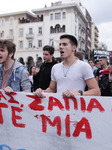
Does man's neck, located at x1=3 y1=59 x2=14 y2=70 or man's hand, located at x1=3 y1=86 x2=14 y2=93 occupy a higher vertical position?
man's neck, located at x1=3 y1=59 x2=14 y2=70

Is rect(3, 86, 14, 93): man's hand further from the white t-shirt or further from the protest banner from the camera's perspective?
the white t-shirt

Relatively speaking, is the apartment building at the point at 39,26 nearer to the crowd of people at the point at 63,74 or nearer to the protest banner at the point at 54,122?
the crowd of people at the point at 63,74

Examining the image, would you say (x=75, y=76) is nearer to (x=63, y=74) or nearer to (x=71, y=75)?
(x=71, y=75)

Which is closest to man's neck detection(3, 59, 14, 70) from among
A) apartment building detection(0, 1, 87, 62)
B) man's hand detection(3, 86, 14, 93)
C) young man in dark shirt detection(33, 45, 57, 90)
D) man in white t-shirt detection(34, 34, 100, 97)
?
man's hand detection(3, 86, 14, 93)

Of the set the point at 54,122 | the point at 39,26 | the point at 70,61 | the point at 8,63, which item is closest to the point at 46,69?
the point at 8,63

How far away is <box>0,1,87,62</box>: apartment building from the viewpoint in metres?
34.7

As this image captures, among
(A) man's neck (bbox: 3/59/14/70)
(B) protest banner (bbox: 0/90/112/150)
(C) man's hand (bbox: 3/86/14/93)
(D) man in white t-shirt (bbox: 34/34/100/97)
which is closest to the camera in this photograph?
(B) protest banner (bbox: 0/90/112/150)

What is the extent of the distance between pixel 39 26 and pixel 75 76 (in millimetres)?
35674

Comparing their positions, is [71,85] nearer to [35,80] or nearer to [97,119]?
[97,119]

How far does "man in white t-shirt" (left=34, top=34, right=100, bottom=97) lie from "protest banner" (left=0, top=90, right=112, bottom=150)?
131 mm

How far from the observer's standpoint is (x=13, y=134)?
2455mm

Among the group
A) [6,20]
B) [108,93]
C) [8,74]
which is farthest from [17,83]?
[6,20]

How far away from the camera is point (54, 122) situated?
233 cm

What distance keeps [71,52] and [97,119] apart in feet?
2.97
